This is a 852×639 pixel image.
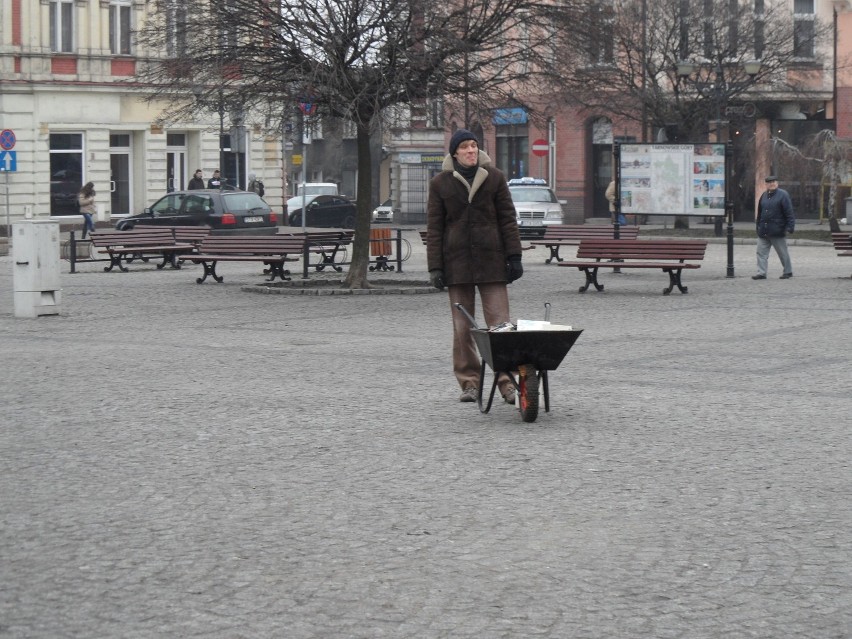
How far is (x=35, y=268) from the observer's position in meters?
19.2

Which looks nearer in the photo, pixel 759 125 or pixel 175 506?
pixel 175 506

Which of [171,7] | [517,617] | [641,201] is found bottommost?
[517,617]

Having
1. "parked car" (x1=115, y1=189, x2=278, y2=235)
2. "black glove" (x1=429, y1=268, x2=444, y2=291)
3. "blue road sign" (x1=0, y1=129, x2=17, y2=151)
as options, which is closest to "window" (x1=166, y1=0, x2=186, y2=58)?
"black glove" (x1=429, y1=268, x2=444, y2=291)

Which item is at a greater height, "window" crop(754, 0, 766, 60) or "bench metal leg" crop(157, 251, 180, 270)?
"window" crop(754, 0, 766, 60)

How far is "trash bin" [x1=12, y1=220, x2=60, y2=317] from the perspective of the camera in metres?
19.3

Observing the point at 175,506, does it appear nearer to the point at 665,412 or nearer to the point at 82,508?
the point at 82,508

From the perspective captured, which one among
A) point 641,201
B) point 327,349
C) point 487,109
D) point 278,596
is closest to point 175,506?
point 278,596

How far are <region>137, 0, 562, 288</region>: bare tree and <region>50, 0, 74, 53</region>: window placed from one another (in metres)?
29.9

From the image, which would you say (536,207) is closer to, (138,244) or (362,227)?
(138,244)

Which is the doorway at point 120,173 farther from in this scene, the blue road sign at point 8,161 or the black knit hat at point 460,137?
the black knit hat at point 460,137

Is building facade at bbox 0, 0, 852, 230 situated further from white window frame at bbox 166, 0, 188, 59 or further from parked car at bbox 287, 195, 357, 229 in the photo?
white window frame at bbox 166, 0, 188, 59

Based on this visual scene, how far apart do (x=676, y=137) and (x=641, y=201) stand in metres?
21.4

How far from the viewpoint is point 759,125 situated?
5541cm

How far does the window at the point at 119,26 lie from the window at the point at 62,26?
1.47 meters
